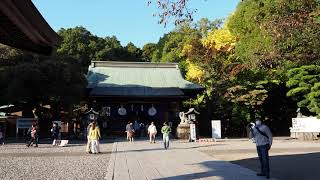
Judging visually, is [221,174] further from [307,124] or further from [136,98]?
[136,98]

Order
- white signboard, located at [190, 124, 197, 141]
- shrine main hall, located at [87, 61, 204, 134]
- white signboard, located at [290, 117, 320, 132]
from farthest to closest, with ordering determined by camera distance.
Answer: shrine main hall, located at [87, 61, 204, 134] < white signboard, located at [290, 117, 320, 132] < white signboard, located at [190, 124, 197, 141]

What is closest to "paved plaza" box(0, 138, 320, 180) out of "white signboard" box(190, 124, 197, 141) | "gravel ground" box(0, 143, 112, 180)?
"gravel ground" box(0, 143, 112, 180)

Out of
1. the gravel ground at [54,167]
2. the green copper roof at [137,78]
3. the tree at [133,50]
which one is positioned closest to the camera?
the gravel ground at [54,167]

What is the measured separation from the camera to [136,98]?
122 feet

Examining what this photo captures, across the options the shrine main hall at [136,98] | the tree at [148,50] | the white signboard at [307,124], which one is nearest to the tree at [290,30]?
the white signboard at [307,124]

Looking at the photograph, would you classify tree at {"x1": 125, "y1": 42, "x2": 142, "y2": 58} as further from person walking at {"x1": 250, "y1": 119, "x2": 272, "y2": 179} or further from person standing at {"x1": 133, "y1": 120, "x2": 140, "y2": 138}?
person walking at {"x1": 250, "y1": 119, "x2": 272, "y2": 179}

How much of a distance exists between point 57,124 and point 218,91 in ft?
46.1

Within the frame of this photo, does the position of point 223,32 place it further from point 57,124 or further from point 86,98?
point 57,124

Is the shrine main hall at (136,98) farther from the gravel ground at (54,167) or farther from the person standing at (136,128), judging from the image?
the gravel ground at (54,167)

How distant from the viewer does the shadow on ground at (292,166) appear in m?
12.8

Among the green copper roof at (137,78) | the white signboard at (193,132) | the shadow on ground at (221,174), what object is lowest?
the shadow on ground at (221,174)

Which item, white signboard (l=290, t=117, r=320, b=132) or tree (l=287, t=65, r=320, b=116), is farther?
white signboard (l=290, t=117, r=320, b=132)

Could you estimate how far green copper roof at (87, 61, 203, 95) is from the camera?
3791 centimetres

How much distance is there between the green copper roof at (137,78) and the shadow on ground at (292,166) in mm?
19434
